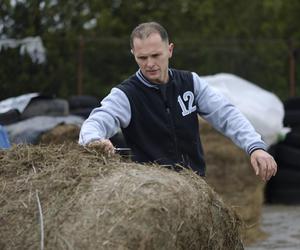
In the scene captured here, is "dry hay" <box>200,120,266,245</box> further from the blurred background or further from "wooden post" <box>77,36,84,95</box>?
"wooden post" <box>77,36,84,95</box>

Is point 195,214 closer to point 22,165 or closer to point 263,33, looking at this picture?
point 22,165

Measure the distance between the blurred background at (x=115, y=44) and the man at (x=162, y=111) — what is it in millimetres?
5787

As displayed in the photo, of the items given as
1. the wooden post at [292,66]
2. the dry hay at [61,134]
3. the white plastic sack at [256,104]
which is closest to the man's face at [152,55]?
the dry hay at [61,134]

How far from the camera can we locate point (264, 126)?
10633 mm

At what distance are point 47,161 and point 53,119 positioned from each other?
4.59 metres

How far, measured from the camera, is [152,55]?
488 centimetres

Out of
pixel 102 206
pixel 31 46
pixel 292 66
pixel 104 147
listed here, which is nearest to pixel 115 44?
pixel 31 46

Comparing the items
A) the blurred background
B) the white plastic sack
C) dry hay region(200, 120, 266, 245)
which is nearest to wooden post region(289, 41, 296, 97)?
the blurred background

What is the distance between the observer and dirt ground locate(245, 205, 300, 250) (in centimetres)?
894

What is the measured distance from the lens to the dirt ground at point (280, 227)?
8.94m

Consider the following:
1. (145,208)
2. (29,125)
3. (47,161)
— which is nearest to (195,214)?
(145,208)

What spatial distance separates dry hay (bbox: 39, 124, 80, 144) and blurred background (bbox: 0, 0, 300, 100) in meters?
2.34

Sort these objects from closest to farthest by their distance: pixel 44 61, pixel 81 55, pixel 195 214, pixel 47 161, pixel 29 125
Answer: pixel 195 214
pixel 47 161
pixel 29 125
pixel 44 61
pixel 81 55

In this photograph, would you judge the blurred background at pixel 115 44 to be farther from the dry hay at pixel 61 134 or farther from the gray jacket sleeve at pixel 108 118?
the gray jacket sleeve at pixel 108 118
